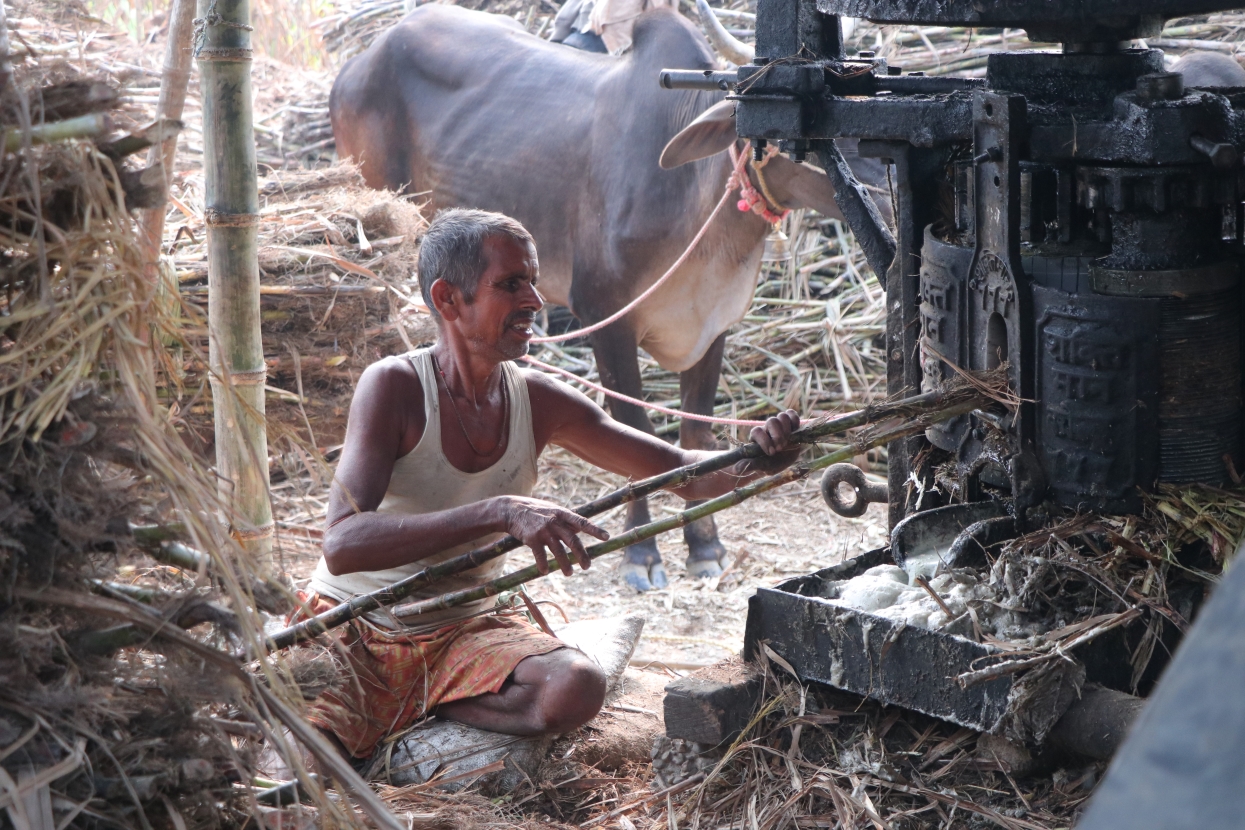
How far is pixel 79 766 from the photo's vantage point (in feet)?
5.49

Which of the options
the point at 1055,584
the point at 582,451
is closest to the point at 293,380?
the point at 582,451

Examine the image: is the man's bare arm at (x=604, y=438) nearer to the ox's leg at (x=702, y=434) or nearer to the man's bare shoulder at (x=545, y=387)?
the man's bare shoulder at (x=545, y=387)

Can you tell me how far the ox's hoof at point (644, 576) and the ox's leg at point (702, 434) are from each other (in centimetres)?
16

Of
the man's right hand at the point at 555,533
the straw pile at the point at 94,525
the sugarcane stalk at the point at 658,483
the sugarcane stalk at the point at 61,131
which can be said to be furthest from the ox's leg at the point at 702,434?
the sugarcane stalk at the point at 61,131

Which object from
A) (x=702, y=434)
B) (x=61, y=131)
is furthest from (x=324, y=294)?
(x=61, y=131)

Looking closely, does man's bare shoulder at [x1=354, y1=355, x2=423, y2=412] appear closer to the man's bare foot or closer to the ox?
the man's bare foot

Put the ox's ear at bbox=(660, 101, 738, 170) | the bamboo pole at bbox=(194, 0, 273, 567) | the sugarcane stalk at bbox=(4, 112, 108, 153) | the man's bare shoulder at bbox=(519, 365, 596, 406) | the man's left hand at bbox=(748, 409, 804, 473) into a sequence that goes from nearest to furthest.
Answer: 1. the sugarcane stalk at bbox=(4, 112, 108, 153)
2. the man's left hand at bbox=(748, 409, 804, 473)
3. the bamboo pole at bbox=(194, 0, 273, 567)
4. the man's bare shoulder at bbox=(519, 365, 596, 406)
5. the ox's ear at bbox=(660, 101, 738, 170)

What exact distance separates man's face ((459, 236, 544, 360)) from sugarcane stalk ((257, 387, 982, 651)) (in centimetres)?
63

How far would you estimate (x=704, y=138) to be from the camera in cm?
515

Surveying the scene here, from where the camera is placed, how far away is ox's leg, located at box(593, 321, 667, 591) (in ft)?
18.8

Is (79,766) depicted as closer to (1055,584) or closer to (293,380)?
(1055,584)

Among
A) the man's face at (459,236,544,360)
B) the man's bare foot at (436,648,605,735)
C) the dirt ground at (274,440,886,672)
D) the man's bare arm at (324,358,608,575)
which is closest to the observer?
the man's bare arm at (324,358,608,575)

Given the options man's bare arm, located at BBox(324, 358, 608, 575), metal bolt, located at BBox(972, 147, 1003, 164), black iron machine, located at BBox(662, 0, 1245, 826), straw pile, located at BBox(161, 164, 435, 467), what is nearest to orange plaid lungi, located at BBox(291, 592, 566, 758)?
man's bare arm, located at BBox(324, 358, 608, 575)

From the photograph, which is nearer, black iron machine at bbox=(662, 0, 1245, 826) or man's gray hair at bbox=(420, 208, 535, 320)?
black iron machine at bbox=(662, 0, 1245, 826)
